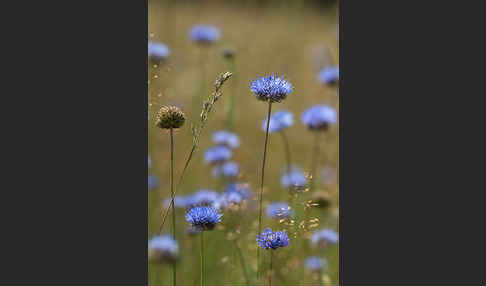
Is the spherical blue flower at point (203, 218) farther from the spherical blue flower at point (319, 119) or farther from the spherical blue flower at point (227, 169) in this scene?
the spherical blue flower at point (319, 119)

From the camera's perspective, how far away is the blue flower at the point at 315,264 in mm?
2086

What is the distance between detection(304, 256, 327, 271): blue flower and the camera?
209cm

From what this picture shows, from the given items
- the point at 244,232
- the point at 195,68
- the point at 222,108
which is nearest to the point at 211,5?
the point at 195,68

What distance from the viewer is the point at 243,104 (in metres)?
3.19

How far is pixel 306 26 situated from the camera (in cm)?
365

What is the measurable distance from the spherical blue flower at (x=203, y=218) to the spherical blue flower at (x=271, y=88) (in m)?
0.35

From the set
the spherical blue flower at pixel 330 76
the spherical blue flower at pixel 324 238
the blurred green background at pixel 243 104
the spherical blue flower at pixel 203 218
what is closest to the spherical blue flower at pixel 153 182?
the blurred green background at pixel 243 104

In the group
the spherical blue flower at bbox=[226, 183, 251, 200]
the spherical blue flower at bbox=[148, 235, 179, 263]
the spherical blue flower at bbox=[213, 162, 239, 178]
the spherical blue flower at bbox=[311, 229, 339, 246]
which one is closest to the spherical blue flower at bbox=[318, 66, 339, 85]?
the spherical blue flower at bbox=[213, 162, 239, 178]

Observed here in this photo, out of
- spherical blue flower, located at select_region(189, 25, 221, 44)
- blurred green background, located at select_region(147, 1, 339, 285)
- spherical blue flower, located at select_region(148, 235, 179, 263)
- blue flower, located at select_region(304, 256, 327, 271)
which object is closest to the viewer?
spherical blue flower, located at select_region(148, 235, 179, 263)

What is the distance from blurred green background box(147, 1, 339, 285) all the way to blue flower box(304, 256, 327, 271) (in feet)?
0.13

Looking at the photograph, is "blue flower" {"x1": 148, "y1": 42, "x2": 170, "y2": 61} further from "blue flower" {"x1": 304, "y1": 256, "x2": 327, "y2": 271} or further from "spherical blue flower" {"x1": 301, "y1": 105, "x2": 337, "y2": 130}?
"blue flower" {"x1": 304, "y1": 256, "x2": 327, "y2": 271}

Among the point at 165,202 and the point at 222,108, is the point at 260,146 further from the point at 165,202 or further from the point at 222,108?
the point at 165,202
